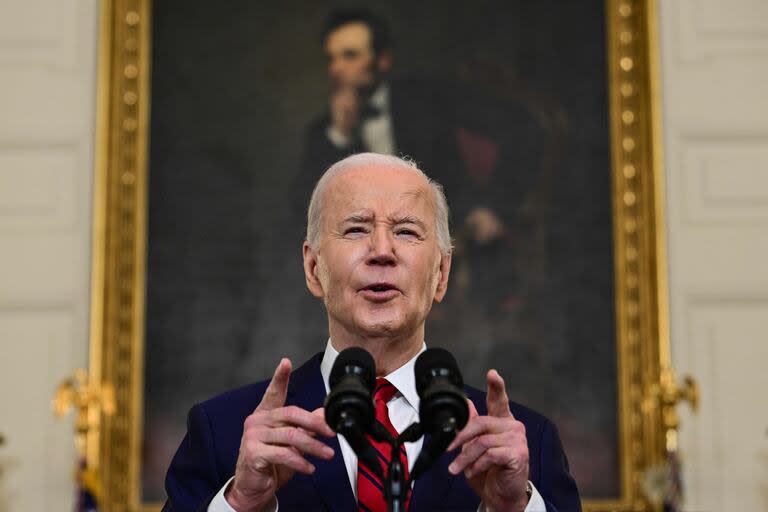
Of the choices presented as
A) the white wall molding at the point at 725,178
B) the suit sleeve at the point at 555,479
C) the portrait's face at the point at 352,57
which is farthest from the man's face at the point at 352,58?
the suit sleeve at the point at 555,479

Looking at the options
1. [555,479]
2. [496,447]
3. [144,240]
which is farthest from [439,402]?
[144,240]

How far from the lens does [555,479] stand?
252 centimetres

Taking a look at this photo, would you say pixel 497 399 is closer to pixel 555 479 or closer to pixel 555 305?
pixel 555 479

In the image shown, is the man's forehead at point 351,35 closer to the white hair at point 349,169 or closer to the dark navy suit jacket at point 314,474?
the white hair at point 349,169

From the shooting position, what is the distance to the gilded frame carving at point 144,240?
5.36m

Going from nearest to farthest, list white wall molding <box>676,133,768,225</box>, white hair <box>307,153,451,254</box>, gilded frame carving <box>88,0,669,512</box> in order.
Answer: white hair <box>307,153,451,254</box>
gilded frame carving <box>88,0,669,512</box>
white wall molding <box>676,133,768,225</box>

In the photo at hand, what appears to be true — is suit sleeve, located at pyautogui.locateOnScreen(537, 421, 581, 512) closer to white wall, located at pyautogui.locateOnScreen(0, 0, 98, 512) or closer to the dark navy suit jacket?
the dark navy suit jacket

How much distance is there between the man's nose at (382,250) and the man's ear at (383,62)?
3.26 meters

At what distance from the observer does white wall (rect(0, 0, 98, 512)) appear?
538 cm

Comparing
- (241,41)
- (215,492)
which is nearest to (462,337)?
(241,41)

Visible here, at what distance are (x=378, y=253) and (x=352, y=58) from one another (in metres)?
3.38

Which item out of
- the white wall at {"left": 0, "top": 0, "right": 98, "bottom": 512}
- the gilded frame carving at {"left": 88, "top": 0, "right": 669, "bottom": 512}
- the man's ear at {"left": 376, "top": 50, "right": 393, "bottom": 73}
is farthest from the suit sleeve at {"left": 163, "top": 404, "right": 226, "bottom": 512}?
the man's ear at {"left": 376, "top": 50, "right": 393, "bottom": 73}

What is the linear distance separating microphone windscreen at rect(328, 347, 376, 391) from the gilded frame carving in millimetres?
3628

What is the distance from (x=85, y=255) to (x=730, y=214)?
3099 millimetres
